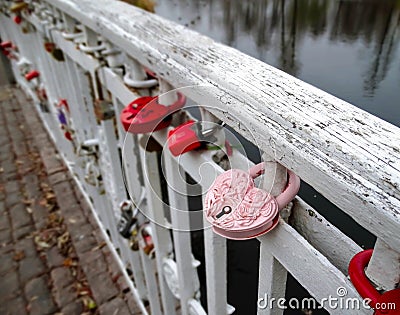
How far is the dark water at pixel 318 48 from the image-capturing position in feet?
2.28

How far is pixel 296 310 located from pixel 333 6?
90 centimetres

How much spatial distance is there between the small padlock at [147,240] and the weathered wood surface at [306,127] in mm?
829

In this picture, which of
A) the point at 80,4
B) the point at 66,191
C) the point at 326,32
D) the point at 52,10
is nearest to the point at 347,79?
the point at 326,32

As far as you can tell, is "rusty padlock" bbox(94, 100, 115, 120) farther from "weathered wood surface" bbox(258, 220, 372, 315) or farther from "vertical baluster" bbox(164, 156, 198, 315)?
"weathered wood surface" bbox(258, 220, 372, 315)

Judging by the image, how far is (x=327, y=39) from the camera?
925 mm

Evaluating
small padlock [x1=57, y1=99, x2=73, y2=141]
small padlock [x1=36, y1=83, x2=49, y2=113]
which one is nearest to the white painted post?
small padlock [x1=57, y1=99, x2=73, y2=141]

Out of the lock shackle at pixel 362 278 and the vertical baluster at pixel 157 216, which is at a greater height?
the lock shackle at pixel 362 278

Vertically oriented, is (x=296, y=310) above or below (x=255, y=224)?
below

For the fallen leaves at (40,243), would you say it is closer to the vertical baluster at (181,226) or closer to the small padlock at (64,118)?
the small padlock at (64,118)

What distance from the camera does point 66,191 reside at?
2.79 meters

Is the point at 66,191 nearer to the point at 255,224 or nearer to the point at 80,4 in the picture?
the point at 80,4

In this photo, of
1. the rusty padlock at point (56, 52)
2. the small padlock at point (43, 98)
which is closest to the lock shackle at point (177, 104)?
the rusty padlock at point (56, 52)

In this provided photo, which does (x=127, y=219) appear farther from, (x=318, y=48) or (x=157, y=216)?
(x=318, y=48)

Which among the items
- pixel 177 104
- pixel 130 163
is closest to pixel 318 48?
pixel 177 104
